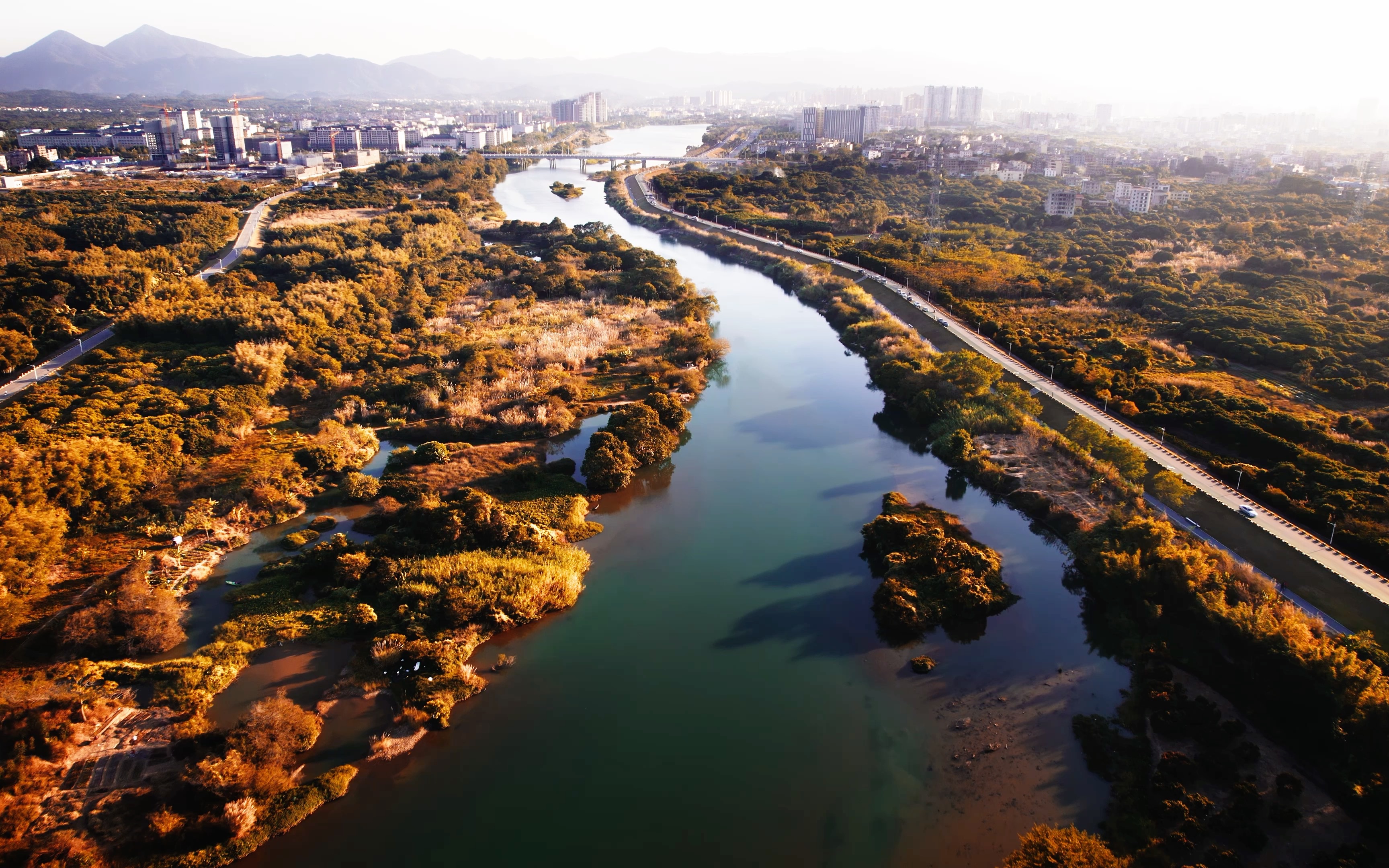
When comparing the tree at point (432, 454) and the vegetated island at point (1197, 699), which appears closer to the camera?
the vegetated island at point (1197, 699)

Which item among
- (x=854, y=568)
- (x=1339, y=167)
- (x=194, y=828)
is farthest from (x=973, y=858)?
(x=1339, y=167)

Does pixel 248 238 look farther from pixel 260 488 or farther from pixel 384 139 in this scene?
pixel 384 139

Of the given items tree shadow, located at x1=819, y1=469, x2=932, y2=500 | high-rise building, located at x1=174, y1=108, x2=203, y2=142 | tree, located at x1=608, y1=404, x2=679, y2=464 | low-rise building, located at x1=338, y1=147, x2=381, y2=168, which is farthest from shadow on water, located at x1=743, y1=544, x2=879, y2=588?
high-rise building, located at x1=174, y1=108, x2=203, y2=142

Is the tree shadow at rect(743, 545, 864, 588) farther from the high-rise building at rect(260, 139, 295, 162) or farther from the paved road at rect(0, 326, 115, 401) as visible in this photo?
the high-rise building at rect(260, 139, 295, 162)

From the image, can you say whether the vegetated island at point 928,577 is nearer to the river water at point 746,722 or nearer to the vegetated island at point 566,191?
the river water at point 746,722

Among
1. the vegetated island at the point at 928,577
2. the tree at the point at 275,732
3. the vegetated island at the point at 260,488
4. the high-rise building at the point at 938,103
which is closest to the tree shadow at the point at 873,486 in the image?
the vegetated island at the point at 928,577

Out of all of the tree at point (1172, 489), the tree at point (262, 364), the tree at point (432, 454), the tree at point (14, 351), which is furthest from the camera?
the tree at point (262, 364)

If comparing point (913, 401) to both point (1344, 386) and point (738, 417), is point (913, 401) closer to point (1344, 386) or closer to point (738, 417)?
point (738, 417)
